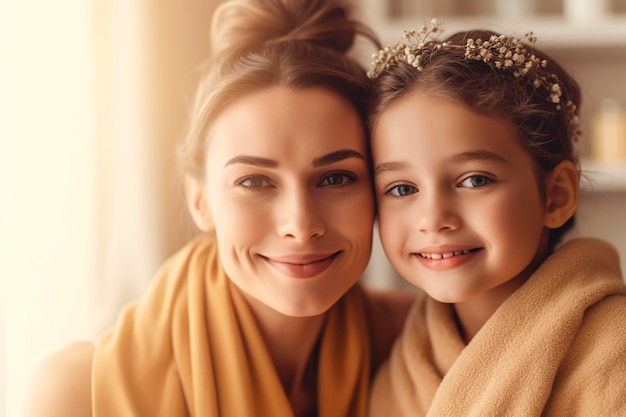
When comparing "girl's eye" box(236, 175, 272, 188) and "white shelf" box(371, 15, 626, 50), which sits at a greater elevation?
"white shelf" box(371, 15, 626, 50)

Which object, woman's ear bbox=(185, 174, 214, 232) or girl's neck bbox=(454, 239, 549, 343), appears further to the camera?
woman's ear bbox=(185, 174, 214, 232)

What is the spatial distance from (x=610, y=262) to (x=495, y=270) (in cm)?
24

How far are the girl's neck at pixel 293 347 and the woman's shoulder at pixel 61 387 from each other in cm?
33

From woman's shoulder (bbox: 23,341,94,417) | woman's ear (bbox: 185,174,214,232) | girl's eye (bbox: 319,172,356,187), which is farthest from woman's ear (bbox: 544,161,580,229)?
woman's shoulder (bbox: 23,341,94,417)

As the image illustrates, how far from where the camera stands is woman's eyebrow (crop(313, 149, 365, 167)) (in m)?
1.20

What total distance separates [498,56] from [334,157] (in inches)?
12.8

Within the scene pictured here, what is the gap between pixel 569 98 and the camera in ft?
4.26

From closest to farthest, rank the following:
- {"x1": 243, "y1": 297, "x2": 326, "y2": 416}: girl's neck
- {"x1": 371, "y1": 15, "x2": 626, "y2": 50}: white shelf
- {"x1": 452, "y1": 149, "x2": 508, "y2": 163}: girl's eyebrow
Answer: {"x1": 452, "y1": 149, "x2": 508, "y2": 163}: girl's eyebrow, {"x1": 243, "y1": 297, "x2": 326, "y2": 416}: girl's neck, {"x1": 371, "y1": 15, "x2": 626, "y2": 50}: white shelf

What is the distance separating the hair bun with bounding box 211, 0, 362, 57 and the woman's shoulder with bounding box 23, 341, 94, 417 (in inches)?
25.7

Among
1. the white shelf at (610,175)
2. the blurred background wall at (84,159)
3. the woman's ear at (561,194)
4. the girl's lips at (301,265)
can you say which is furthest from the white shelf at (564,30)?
the girl's lips at (301,265)

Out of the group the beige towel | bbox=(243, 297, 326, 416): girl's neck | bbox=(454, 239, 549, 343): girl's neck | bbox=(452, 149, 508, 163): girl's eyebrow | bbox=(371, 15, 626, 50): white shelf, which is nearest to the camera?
the beige towel

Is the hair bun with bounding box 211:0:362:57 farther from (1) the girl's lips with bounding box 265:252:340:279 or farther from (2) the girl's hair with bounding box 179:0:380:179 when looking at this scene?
(1) the girl's lips with bounding box 265:252:340:279

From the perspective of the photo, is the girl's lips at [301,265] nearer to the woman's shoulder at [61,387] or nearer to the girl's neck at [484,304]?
the girl's neck at [484,304]

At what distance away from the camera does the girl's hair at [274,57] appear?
4.17 feet
